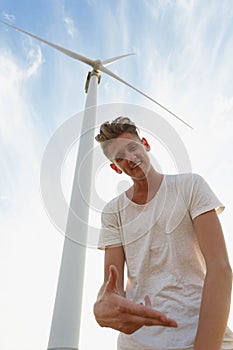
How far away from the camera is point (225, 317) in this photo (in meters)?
1.90

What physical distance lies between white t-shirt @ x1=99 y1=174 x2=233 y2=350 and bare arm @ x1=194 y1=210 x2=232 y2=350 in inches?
4.1

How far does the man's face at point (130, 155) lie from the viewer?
2658 mm

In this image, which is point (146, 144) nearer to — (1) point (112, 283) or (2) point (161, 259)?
(2) point (161, 259)

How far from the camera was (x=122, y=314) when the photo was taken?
5.35 ft

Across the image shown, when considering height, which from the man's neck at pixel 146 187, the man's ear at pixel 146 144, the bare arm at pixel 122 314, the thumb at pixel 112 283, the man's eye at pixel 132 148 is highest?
the man's ear at pixel 146 144

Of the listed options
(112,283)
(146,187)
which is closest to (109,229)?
(146,187)

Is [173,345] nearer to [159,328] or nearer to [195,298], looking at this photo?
[159,328]

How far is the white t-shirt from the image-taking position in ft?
6.66

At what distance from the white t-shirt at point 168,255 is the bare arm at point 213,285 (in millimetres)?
104

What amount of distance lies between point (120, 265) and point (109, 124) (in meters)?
1.12

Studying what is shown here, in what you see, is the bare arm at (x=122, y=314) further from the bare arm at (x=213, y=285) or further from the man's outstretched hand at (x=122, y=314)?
the bare arm at (x=213, y=285)

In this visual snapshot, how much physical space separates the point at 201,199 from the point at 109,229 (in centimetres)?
79

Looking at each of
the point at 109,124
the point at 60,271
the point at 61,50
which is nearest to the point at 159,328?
the point at 109,124

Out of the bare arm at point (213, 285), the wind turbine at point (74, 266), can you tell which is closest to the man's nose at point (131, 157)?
the bare arm at point (213, 285)
